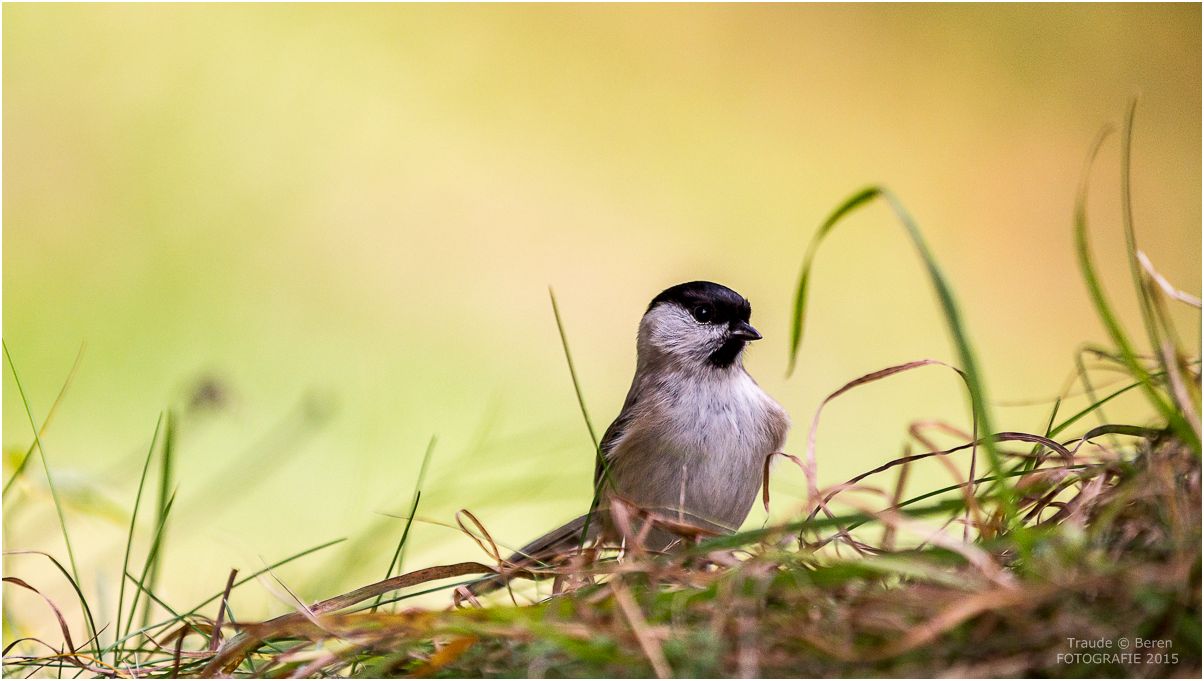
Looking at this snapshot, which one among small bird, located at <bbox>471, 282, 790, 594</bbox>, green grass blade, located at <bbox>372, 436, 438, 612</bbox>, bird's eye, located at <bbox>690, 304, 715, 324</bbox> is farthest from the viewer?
bird's eye, located at <bbox>690, 304, 715, 324</bbox>

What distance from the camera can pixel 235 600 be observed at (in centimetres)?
368

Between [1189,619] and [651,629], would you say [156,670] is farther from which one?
[1189,619]

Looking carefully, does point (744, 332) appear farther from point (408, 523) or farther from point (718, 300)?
point (408, 523)

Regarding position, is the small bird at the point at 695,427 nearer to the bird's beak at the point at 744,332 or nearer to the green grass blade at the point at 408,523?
the bird's beak at the point at 744,332

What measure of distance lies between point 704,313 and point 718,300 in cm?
7

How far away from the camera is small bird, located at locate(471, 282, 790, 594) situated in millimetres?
3236

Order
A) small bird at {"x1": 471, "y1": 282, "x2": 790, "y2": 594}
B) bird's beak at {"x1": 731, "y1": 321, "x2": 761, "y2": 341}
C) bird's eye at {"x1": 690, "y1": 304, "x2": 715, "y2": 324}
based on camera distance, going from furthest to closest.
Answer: bird's eye at {"x1": 690, "y1": 304, "x2": 715, "y2": 324} → bird's beak at {"x1": 731, "y1": 321, "x2": 761, "y2": 341} → small bird at {"x1": 471, "y1": 282, "x2": 790, "y2": 594}

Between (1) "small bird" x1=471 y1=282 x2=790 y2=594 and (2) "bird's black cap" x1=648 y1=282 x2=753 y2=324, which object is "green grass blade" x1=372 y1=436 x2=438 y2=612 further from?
(2) "bird's black cap" x1=648 y1=282 x2=753 y2=324

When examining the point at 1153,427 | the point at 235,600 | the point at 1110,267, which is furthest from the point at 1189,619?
the point at 1110,267

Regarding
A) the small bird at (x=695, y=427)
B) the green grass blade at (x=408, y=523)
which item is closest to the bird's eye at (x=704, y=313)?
the small bird at (x=695, y=427)

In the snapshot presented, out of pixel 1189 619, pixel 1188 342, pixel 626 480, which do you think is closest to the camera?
pixel 1189 619

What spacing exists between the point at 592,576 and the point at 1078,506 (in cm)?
81

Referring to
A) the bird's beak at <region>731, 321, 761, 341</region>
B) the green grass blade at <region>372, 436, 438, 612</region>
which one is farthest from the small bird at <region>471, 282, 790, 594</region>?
the green grass blade at <region>372, 436, 438, 612</region>

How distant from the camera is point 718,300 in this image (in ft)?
11.9
